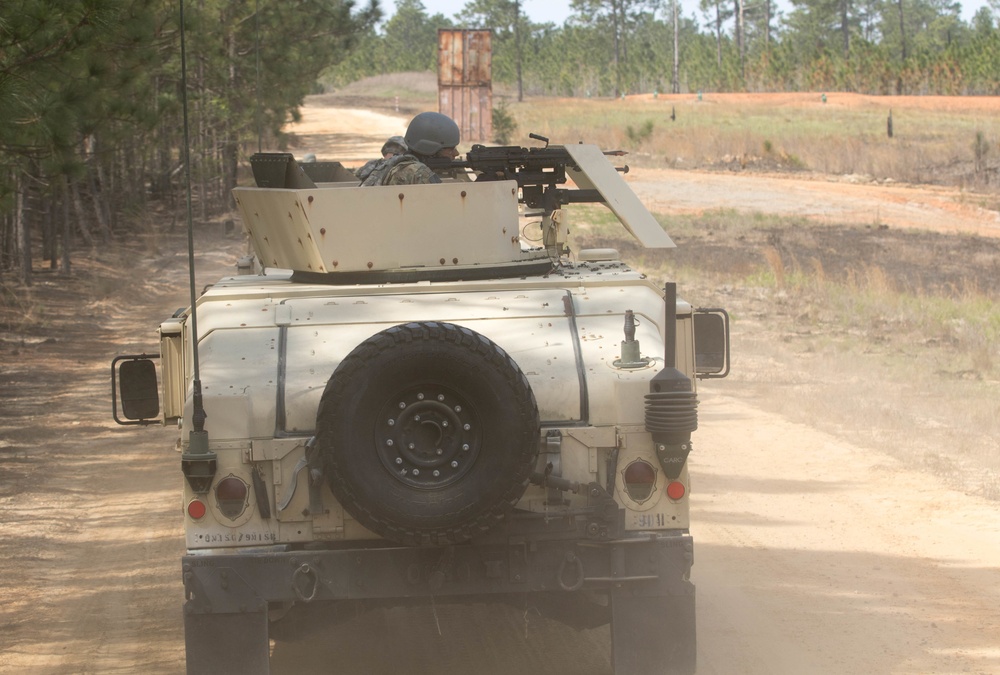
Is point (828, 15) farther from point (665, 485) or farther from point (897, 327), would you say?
point (665, 485)

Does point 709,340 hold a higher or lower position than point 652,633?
higher

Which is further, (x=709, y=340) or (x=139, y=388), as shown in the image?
(x=709, y=340)

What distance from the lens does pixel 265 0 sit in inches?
883

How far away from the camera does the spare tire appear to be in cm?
493

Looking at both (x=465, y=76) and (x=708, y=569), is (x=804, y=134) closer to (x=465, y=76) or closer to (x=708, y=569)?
(x=465, y=76)

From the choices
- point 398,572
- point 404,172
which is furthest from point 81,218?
point 398,572

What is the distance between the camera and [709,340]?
626cm

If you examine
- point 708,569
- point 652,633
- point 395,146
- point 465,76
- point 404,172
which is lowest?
point 708,569

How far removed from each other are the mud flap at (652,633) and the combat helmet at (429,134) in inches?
117

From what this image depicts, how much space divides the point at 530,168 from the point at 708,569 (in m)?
2.56

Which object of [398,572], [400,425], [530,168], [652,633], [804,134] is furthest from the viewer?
[804,134]

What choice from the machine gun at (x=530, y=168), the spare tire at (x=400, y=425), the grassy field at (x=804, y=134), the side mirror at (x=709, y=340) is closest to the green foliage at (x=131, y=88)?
the machine gun at (x=530, y=168)

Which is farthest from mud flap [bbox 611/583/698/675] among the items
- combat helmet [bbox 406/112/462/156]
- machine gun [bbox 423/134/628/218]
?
combat helmet [bbox 406/112/462/156]

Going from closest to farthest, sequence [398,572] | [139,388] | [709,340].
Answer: [398,572]
[139,388]
[709,340]
